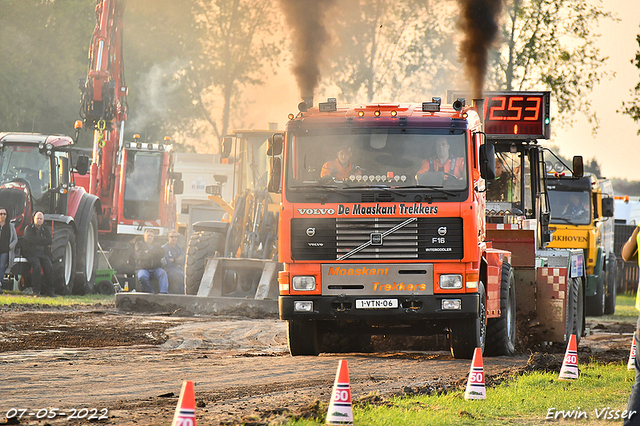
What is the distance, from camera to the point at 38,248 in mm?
20562

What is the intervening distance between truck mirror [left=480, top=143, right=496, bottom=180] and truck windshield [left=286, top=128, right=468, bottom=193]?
373mm

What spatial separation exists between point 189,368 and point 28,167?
12407 millimetres

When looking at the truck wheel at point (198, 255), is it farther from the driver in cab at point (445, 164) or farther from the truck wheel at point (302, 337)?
the driver in cab at point (445, 164)

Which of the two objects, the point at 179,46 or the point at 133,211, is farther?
the point at 179,46

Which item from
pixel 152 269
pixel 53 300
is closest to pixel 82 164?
pixel 152 269

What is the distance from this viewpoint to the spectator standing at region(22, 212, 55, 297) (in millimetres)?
20453

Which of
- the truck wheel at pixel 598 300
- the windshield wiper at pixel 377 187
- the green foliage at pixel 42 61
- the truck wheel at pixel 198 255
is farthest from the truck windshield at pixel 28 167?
the green foliage at pixel 42 61

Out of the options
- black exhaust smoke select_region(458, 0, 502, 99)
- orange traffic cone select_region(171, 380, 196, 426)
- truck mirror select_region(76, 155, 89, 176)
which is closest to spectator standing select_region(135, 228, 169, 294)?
truck mirror select_region(76, 155, 89, 176)

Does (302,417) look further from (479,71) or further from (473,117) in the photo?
(479,71)

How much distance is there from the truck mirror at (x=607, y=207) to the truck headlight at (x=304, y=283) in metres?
14.2

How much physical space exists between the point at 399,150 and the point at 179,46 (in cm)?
3552

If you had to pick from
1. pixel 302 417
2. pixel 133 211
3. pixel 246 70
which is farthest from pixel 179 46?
pixel 302 417

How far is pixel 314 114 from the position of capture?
37.7 feet

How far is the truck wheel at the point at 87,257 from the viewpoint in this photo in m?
22.0
